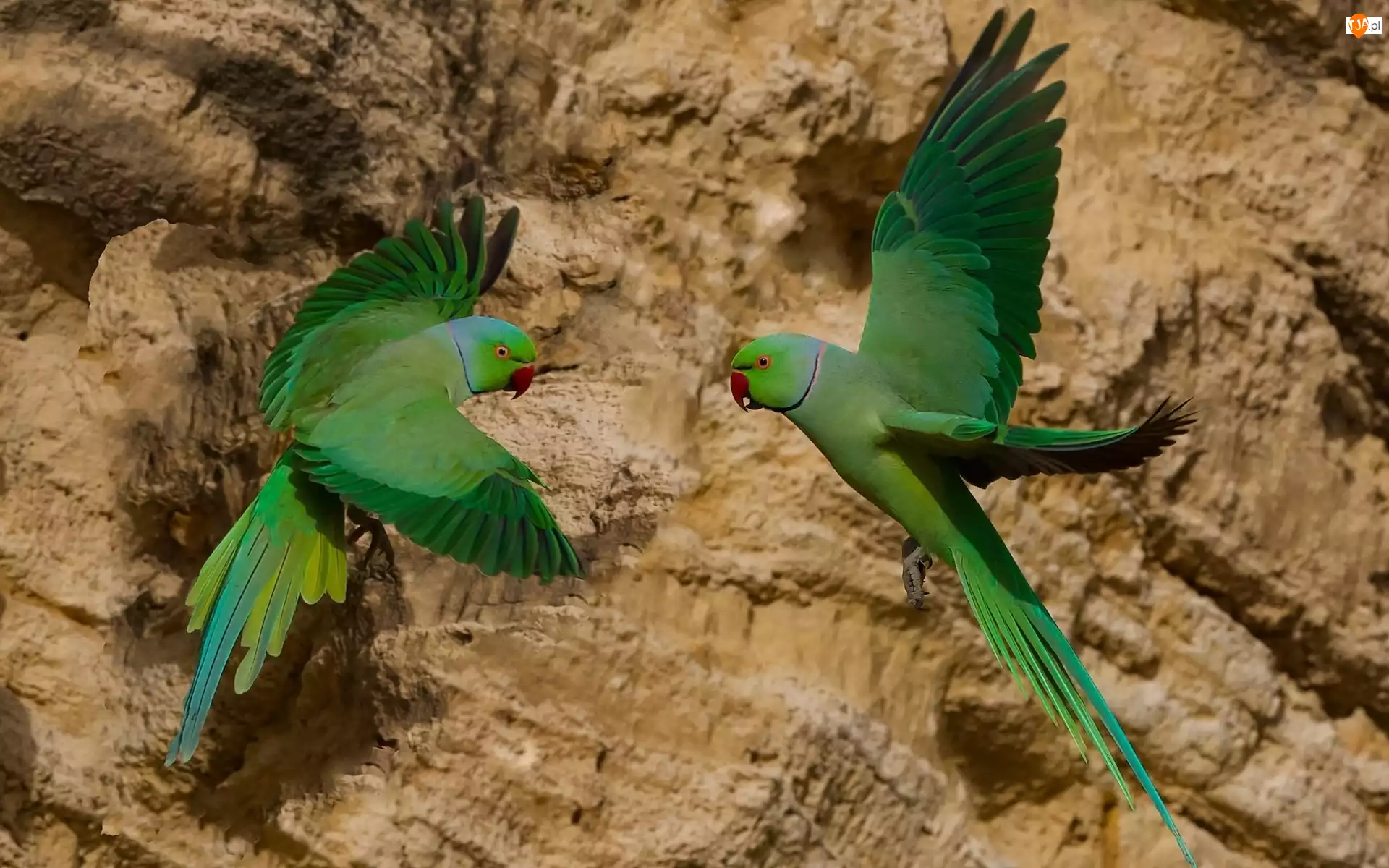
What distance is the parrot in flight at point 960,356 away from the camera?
1.45 meters

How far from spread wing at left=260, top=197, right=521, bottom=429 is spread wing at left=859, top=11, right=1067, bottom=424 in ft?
1.45

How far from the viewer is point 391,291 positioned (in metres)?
1.68

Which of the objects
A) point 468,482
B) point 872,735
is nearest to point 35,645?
point 468,482

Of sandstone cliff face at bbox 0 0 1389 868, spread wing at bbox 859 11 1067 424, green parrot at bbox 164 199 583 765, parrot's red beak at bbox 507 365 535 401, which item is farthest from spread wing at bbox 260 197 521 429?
spread wing at bbox 859 11 1067 424

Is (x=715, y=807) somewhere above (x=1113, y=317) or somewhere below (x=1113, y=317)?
below

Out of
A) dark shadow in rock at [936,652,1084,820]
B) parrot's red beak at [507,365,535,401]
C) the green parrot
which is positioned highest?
parrot's red beak at [507,365,535,401]

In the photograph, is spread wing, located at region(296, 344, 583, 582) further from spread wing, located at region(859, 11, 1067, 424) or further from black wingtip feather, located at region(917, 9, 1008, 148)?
black wingtip feather, located at region(917, 9, 1008, 148)

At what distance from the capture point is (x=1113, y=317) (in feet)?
7.34

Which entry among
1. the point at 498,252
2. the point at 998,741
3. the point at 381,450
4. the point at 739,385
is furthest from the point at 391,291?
the point at 998,741

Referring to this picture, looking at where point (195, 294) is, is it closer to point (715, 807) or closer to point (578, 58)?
point (578, 58)

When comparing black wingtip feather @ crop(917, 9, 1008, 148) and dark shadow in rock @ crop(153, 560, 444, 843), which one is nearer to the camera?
black wingtip feather @ crop(917, 9, 1008, 148)

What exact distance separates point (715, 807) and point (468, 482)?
0.64 metres

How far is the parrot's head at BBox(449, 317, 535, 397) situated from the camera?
1.60 metres

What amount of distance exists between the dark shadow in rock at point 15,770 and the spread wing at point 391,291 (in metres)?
0.61
